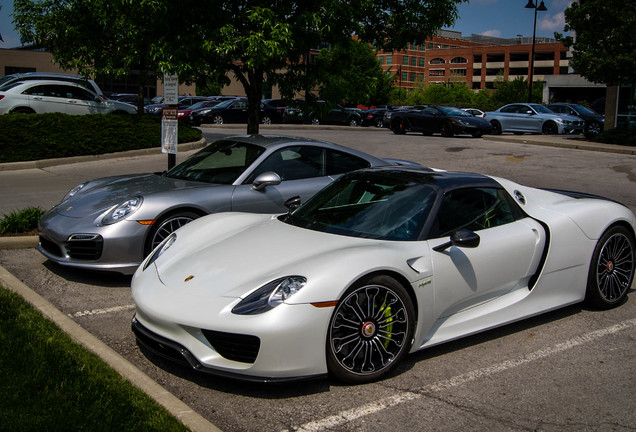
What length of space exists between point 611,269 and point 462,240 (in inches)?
83.0

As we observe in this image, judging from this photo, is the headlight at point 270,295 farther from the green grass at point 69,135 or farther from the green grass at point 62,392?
the green grass at point 69,135

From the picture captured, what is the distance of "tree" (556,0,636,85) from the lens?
837 inches

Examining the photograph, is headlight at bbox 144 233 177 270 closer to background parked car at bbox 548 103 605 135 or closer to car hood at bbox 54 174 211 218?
car hood at bbox 54 174 211 218

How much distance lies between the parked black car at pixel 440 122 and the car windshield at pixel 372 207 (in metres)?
20.5

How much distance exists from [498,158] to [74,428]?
17.0 metres

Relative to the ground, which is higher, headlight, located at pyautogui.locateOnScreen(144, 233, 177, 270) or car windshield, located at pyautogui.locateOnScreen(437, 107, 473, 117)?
car windshield, located at pyautogui.locateOnScreen(437, 107, 473, 117)

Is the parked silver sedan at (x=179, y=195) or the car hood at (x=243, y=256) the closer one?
the car hood at (x=243, y=256)

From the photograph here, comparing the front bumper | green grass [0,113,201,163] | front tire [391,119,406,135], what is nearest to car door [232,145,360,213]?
the front bumper

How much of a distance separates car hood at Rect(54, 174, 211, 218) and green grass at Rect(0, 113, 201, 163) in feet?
30.0

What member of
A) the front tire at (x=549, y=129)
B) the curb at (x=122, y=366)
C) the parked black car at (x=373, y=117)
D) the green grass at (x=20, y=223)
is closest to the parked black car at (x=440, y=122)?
the front tire at (x=549, y=129)

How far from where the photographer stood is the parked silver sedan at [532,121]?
27.2 metres

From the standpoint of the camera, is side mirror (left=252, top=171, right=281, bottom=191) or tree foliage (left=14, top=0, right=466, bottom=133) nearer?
side mirror (left=252, top=171, right=281, bottom=191)

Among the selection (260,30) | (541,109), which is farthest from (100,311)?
(541,109)

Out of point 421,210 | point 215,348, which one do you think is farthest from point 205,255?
point 421,210
